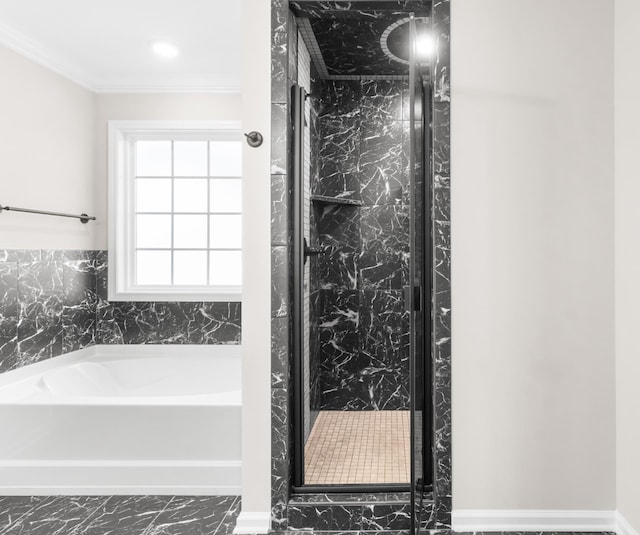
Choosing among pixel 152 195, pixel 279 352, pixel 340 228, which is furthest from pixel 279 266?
pixel 152 195

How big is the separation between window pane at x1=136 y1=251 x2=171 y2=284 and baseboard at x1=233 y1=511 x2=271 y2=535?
6.87 feet

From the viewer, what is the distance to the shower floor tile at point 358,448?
2236 millimetres

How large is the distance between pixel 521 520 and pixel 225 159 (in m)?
2.92

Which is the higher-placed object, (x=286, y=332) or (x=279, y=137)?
(x=279, y=137)

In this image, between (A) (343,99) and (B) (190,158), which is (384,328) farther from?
(B) (190,158)

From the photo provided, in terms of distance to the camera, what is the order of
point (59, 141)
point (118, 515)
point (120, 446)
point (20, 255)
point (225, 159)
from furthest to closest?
point (225, 159), point (59, 141), point (20, 255), point (120, 446), point (118, 515)

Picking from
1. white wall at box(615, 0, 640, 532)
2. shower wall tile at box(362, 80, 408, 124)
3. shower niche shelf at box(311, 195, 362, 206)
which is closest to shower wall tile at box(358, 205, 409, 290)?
shower niche shelf at box(311, 195, 362, 206)

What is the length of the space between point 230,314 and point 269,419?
1610 millimetres

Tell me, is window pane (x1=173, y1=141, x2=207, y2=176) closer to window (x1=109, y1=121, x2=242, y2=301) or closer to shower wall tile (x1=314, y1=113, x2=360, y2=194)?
window (x1=109, y1=121, x2=242, y2=301)

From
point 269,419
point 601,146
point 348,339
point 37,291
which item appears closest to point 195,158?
point 37,291

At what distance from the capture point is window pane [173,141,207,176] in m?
3.61

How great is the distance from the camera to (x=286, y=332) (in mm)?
1975

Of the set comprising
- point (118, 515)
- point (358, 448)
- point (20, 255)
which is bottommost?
point (118, 515)

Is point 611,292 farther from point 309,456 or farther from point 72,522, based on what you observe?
point 72,522
